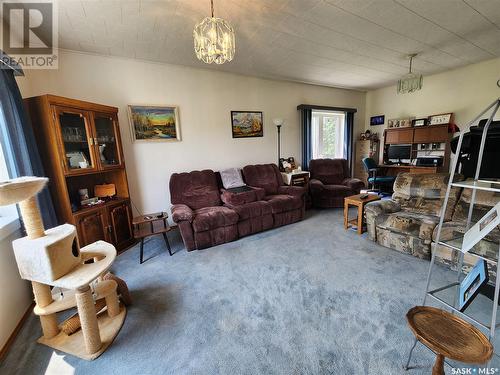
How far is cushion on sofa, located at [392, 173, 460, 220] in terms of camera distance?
2.64 m

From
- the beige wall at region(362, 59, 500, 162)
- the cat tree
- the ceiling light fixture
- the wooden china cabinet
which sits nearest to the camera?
the cat tree

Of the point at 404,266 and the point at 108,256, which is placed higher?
the point at 108,256

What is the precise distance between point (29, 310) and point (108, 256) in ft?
3.37

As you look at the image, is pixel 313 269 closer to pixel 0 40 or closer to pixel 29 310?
pixel 29 310

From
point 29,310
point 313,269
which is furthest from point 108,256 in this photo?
point 313,269

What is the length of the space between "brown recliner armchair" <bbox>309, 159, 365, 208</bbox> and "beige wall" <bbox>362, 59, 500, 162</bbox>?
185 centimetres

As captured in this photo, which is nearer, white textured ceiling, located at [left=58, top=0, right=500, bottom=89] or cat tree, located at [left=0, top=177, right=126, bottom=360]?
cat tree, located at [left=0, top=177, right=126, bottom=360]

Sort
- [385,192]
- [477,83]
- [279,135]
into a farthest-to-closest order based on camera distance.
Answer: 1. [385,192]
2. [279,135]
3. [477,83]

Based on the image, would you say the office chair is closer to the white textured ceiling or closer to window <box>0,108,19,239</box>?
the white textured ceiling

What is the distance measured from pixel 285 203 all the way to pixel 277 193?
1.65 ft

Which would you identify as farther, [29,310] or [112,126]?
[112,126]

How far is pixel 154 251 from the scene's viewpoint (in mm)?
2801

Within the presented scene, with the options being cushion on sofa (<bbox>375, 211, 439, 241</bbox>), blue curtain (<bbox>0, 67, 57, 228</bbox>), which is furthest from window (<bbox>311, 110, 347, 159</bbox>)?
blue curtain (<bbox>0, 67, 57, 228</bbox>)

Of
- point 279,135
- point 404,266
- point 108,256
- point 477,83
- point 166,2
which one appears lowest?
point 404,266
